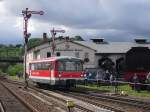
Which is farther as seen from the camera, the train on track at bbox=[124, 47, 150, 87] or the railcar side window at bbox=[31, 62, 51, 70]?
the train on track at bbox=[124, 47, 150, 87]

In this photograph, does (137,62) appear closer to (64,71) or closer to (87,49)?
(64,71)

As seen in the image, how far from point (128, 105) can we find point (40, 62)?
868 inches

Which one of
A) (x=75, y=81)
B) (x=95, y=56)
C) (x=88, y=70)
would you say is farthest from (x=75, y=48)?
(x=75, y=81)

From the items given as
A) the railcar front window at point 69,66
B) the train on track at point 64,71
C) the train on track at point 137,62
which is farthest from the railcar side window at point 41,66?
the train on track at point 137,62

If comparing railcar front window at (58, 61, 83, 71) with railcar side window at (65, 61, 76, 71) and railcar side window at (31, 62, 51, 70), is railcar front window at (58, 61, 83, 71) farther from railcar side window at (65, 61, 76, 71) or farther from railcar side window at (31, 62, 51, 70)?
railcar side window at (31, 62, 51, 70)

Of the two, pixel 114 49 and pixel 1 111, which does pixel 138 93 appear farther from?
pixel 114 49

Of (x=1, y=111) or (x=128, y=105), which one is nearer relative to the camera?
(x=1, y=111)

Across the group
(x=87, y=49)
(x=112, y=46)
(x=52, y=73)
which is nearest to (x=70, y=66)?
(x=52, y=73)

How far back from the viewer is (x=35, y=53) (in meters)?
101

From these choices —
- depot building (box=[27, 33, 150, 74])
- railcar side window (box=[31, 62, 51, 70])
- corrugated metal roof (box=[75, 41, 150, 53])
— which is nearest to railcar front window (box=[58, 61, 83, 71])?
railcar side window (box=[31, 62, 51, 70])

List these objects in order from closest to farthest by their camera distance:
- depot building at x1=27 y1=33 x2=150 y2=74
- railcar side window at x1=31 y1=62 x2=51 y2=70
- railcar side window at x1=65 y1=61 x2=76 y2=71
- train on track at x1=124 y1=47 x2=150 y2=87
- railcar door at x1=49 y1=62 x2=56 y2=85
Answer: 1. railcar door at x1=49 y1=62 x2=56 y2=85
2. railcar side window at x1=65 y1=61 x2=76 y2=71
3. railcar side window at x1=31 y1=62 x2=51 y2=70
4. train on track at x1=124 y1=47 x2=150 y2=87
5. depot building at x1=27 y1=33 x2=150 y2=74

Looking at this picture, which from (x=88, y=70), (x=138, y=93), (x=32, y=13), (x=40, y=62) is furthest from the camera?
(x=32, y=13)

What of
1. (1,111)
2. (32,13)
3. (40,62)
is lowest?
(1,111)

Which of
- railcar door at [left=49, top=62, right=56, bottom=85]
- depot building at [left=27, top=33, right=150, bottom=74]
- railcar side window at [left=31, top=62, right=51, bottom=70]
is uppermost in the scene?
depot building at [left=27, top=33, right=150, bottom=74]
